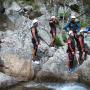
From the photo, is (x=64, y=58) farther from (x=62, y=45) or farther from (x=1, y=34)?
(x=1, y=34)

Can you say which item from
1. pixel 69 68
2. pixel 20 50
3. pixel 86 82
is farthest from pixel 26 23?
pixel 86 82

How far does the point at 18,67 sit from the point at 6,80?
5.21 ft

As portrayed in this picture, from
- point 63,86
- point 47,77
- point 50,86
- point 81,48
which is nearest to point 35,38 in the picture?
point 47,77

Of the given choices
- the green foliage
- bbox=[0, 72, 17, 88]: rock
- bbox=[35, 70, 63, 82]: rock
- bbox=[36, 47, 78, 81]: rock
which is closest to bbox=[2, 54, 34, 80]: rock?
bbox=[35, 70, 63, 82]: rock

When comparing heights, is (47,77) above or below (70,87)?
above

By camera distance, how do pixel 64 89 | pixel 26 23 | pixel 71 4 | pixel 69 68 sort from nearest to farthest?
pixel 64 89, pixel 69 68, pixel 26 23, pixel 71 4

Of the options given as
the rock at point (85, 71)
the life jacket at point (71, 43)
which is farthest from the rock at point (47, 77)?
the life jacket at point (71, 43)

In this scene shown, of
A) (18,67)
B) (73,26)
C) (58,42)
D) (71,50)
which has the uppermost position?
(73,26)

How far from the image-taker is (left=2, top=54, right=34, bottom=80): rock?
1767 centimetres

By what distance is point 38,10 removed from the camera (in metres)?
22.8

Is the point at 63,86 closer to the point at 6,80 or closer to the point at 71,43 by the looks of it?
the point at 71,43

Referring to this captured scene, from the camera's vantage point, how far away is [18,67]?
58.8 ft

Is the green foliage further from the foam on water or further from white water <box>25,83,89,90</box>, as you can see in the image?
the foam on water

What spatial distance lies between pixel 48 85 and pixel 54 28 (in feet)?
12.3
